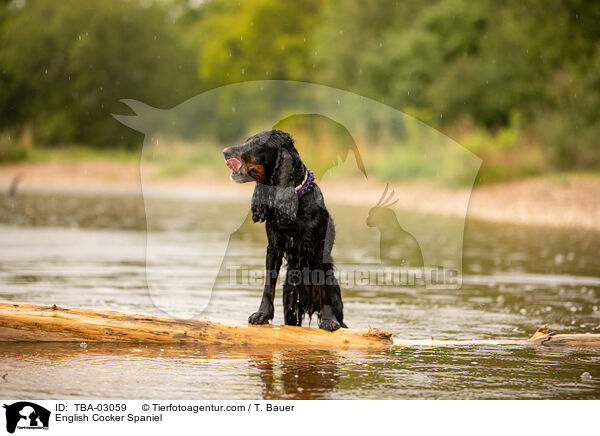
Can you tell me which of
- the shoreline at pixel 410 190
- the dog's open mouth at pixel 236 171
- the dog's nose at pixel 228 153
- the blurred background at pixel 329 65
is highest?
the blurred background at pixel 329 65

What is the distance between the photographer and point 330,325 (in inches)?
235

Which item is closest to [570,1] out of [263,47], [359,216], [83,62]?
[359,216]

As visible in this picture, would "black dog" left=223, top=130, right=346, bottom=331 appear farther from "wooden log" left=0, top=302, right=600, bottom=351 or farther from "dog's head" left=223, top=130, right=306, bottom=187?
"wooden log" left=0, top=302, right=600, bottom=351

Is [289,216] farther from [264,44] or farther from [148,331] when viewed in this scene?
[264,44]

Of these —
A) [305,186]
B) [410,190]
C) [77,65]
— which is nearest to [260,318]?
[305,186]

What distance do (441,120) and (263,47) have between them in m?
20.3

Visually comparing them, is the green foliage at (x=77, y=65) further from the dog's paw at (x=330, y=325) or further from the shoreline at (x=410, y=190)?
the dog's paw at (x=330, y=325)

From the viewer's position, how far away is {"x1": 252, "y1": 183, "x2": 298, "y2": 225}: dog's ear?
5.65 metres

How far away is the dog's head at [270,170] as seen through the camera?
222 inches

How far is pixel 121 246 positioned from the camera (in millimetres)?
13375

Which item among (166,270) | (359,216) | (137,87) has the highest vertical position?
(137,87)

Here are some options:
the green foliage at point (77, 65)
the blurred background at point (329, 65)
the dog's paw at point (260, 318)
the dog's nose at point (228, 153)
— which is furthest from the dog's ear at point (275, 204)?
the green foliage at point (77, 65)

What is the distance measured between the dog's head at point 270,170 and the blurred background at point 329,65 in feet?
50.7
